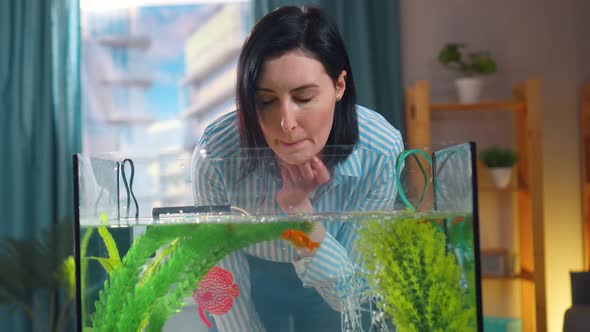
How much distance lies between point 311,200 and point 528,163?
2793 mm

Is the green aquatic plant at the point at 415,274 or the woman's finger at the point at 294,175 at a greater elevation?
the woman's finger at the point at 294,175

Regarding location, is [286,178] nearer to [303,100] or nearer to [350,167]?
[350,167]

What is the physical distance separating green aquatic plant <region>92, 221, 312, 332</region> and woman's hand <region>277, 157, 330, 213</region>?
23 mm

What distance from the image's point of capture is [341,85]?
4.46 ft

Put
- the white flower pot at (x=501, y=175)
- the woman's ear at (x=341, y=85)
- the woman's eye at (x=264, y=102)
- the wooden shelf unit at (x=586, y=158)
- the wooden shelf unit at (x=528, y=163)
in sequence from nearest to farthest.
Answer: the woman's eye at (x=264, y=102), the woman's ear at (x=341, y=85), the wooden shelf unit at (x=528, y=163), the white flower pot at (x=501, y=175), the wooden shelf unit at (x=586, y=158)

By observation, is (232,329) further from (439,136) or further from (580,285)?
(439,136)

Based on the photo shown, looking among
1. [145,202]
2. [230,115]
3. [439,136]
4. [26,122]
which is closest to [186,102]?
[26,122]

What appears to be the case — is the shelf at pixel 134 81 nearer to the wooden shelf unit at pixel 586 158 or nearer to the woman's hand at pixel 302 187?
the wooden shelf unit at pixel 586 158

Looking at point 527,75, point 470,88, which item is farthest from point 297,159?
point 527,75

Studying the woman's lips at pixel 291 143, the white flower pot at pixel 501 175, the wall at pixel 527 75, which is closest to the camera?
the woman's lips at pixel 291 143

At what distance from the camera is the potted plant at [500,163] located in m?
3.37

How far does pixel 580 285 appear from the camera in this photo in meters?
3.00

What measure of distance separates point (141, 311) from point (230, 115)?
0.60m

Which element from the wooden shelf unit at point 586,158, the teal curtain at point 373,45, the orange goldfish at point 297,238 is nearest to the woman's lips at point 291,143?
the orange goldfish at point 297,238
